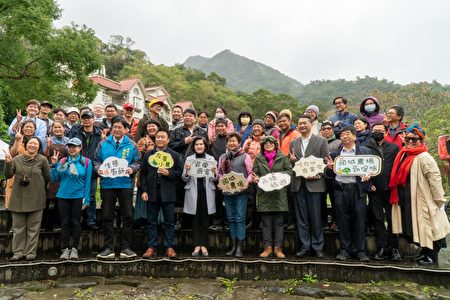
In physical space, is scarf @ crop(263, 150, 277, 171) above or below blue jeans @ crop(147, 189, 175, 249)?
above

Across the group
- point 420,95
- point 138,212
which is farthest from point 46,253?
point 420,95

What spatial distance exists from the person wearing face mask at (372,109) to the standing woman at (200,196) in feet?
10.8

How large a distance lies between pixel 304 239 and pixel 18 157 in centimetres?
504

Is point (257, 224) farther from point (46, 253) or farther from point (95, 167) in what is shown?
point (46, 253)

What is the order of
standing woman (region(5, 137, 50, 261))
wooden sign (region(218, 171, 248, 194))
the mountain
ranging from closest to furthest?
standing woman (region(5, 137, 50, 261)) < wooden sign (region(218, 171, 248, 194)) < the mountain

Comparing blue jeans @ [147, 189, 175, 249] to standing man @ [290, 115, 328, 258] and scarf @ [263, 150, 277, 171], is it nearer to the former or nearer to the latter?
scarf @ [263, 150, 277, 171]

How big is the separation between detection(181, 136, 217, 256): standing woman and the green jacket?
0.80m

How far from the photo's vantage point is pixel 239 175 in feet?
18.0

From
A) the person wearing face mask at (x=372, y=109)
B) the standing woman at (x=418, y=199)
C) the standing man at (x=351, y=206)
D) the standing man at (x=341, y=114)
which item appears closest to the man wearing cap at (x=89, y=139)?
the standing man at (x=351, y=206)

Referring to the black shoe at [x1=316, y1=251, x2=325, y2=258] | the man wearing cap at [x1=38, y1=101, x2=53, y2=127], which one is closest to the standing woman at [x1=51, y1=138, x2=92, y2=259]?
the man wearing cap at [x1=38, y1=101, x2=53, y2=127]

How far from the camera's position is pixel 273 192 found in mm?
5617

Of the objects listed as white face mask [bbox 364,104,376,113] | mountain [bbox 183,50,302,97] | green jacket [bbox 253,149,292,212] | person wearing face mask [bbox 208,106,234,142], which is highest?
mountain [bbox 183,50,302,97]

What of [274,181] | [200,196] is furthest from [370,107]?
[200,196]

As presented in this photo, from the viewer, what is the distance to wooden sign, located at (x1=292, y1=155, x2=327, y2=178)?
18.0 ft
